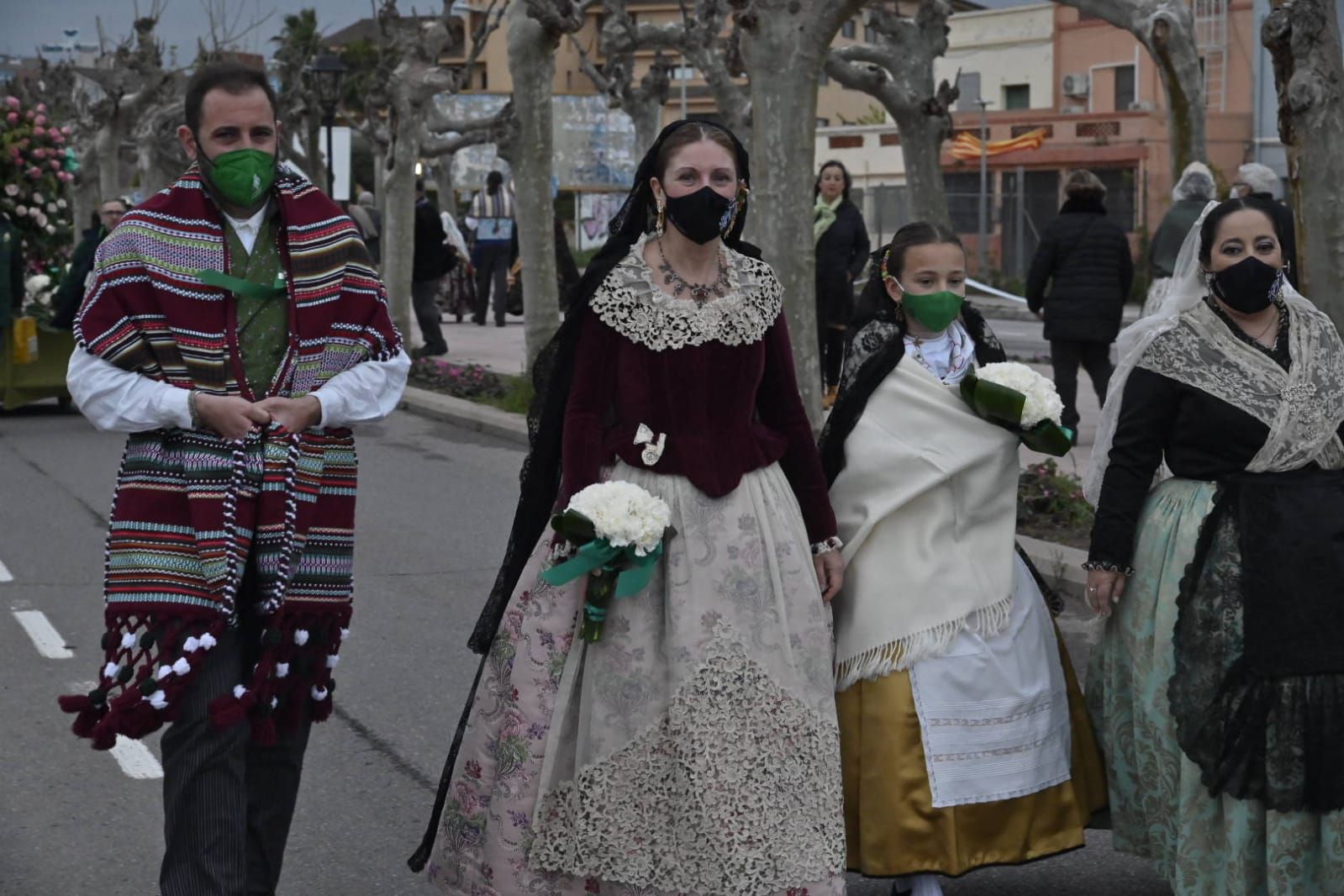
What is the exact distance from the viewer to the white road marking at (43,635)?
7.54 m

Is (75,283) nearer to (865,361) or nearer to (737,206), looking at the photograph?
(865,361)

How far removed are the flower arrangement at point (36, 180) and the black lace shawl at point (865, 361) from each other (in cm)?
1118

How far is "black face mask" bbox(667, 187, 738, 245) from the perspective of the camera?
13.9ft

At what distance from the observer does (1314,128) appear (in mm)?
7672

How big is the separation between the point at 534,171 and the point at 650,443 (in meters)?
12.2

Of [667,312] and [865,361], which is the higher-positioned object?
[667,312]

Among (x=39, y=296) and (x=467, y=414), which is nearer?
(x=467, y=414)

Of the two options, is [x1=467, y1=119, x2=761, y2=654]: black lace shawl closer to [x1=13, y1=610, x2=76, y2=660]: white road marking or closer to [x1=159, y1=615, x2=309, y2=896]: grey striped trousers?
[x1=159, y1=615, x2=309, y2=896]: grey striped trousers

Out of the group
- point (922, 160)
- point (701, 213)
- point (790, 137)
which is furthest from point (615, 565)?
point (922, 160)

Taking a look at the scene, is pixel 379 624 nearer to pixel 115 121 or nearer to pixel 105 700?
pixel 105 700

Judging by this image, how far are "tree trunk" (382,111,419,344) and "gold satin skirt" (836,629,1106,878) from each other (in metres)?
14.6

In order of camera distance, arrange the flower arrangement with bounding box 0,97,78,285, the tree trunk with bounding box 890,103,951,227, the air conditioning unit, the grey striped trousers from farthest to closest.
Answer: the air conditioning unit
the tree trunk with bounding box 890,103,951,227
the flower arrangement with bounding box 0,97,78,285
the grey striped trousers

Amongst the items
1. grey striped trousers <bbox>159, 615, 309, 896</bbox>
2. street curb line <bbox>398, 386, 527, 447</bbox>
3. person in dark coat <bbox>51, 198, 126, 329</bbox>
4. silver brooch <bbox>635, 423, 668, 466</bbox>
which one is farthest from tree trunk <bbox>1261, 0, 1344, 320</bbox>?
person in dark coat <bbox>51, 198, 126, 329</bbox>

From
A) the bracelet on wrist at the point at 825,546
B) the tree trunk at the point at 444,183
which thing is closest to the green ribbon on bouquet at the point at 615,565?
the bracelet on wrist at the point at 825,546
